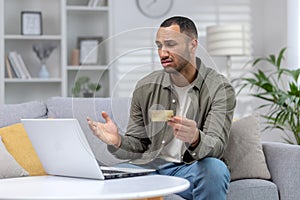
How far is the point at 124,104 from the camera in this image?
220cm

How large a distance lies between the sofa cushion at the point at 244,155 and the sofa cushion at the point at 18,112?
1.02 m

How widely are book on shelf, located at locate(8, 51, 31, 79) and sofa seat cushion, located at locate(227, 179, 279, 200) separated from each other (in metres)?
2.39

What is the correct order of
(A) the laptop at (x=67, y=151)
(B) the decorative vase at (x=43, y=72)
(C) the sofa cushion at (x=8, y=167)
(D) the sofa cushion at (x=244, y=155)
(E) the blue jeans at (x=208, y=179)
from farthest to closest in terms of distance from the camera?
(B) the decorative vase at (x=43, y=72), (D) the sofa cushion at (x=244, y=155), (C) the sofa cushion at (x=8, y=167), (E) the blue jeans at (x=208, y=179), (A) the laptop at (x=67, y=151)

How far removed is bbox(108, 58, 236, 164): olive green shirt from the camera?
212 centimetres

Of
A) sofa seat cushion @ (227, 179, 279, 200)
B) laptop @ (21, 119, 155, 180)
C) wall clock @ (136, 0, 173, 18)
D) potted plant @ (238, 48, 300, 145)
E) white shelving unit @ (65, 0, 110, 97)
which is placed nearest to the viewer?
laptop @ (21, 119, 155, 180)

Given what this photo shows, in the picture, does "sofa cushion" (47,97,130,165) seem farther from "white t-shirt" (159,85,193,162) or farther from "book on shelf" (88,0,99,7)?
"book on shelf" (88,0,99,7)

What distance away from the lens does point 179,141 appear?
210cm

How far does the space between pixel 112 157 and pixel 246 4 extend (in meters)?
3.51

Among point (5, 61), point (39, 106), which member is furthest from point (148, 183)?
point (5, 61)

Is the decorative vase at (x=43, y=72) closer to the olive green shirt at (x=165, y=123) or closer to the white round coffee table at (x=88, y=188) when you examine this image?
the olive green shirt at (x=165, y=123)

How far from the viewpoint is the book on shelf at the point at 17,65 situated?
15.6ft

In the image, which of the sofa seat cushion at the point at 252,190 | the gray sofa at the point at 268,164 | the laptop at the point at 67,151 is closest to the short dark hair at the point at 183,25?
the laptop at the point at 67,151

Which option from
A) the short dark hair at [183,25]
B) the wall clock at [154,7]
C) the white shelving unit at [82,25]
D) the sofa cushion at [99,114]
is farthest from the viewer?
the wall clock at [154,7]

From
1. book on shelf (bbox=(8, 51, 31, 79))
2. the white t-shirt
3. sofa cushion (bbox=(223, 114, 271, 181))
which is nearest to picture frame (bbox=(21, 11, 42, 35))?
book on shelf (bbox=(8, 51, 31, 79))
